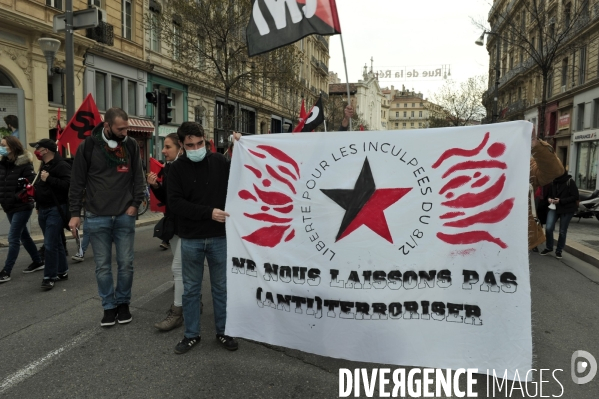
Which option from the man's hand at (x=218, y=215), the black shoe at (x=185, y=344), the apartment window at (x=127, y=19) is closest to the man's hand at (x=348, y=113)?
the man's hand at (x=218, y=215)

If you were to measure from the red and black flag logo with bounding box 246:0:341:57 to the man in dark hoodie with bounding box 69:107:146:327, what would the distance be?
66.6 inches

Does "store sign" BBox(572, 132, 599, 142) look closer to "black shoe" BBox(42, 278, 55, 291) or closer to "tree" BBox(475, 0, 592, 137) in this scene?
"tree" BBox(475, 0, 592, 137)

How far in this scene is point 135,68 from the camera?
71.1 feet

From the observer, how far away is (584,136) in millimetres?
25156

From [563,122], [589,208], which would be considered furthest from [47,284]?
[563,122]

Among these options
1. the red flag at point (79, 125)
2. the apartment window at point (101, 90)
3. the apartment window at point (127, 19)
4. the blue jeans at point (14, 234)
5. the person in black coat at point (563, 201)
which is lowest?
the blue jeans at point (14, 234)

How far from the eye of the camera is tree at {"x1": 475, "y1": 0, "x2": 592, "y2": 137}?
57.1ft

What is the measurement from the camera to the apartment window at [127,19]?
A: 68.7 feet

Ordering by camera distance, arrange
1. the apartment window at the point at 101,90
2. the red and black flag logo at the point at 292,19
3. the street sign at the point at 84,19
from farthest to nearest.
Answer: the apartment window at the point at 101,90 < the street sign at the point at 84,19 < the red and black flag logo at the point at 292,19

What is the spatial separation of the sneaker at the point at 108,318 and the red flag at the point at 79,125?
479 cm

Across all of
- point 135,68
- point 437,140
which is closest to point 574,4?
point 135,68

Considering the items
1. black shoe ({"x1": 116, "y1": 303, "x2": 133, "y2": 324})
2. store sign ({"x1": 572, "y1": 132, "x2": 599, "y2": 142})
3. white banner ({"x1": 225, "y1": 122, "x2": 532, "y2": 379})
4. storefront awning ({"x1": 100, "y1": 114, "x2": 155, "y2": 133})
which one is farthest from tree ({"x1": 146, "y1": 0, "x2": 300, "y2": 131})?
store sign ({"x1": 572, "y1": 132, "x2": 599, "y2": 142})

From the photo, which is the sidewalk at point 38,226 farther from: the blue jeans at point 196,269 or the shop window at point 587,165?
the shop window at point 587,165

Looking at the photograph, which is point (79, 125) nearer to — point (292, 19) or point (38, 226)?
point (38, 226)
